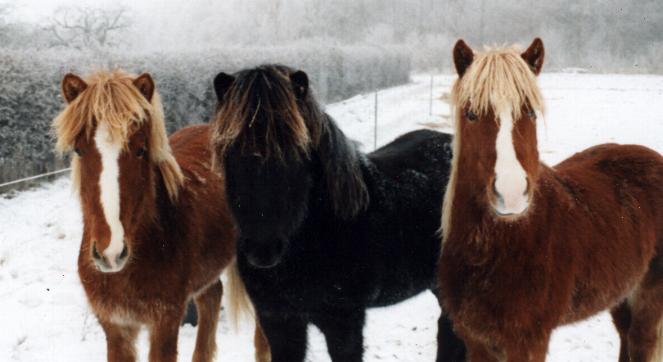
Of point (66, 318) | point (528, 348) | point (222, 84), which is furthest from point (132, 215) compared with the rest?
point (66, 318)

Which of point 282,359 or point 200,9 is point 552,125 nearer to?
point 282,359

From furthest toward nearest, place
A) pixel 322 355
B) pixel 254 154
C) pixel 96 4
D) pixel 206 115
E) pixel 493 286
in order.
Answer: pixel 96 4 < pixel 206 115 < pixel 322 355 < pixel 493 286 < pixel 254 154

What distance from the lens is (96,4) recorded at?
3073 centimetres

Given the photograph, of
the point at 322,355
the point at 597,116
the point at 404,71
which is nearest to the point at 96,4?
the point at 404,71

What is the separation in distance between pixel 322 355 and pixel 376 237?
1.95 meters

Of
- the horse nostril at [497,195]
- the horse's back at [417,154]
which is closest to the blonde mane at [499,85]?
the horse nostril at [497,195]

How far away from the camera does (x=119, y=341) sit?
2.90 meters

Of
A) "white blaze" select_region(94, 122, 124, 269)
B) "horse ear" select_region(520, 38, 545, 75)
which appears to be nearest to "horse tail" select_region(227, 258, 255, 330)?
"white blaze" select_region(94, 122, 124, 269)

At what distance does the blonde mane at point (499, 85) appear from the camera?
7.24 feet

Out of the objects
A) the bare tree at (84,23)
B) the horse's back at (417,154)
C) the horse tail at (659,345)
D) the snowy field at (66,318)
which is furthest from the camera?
the bare tree at (84,23)

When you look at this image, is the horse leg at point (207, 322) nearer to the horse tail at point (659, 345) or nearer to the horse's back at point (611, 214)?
the horse's back at point (611, 214)

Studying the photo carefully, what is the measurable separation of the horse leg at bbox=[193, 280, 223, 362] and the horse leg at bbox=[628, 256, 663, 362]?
9.10 feet

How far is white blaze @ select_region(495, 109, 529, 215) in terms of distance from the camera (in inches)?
81.4

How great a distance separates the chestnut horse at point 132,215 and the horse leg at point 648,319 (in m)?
2.61
